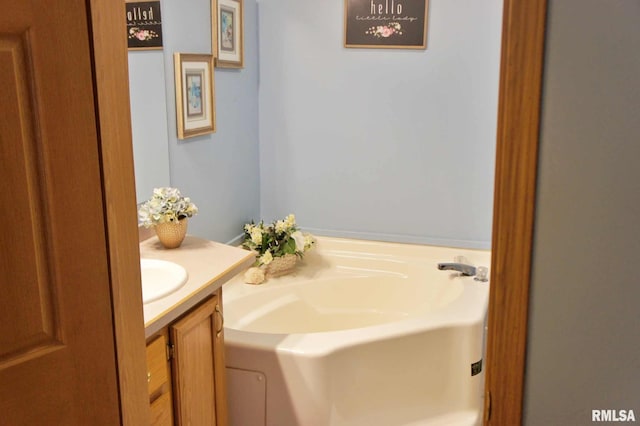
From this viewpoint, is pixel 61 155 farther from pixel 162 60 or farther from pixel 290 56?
pixel 290 56

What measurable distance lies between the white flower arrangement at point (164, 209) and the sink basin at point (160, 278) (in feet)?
0.60

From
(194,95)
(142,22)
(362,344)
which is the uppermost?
(142,22)

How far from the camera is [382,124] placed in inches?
134

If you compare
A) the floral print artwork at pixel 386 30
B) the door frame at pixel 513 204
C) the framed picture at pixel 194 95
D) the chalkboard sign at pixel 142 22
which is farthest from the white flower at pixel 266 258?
the door frame at pixel 513 204

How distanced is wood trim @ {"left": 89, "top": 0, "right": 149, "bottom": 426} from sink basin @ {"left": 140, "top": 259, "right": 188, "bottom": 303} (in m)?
0.42

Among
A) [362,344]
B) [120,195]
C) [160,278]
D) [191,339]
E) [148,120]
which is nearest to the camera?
[120,195]

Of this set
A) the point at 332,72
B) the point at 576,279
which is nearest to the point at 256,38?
the point at 332,72

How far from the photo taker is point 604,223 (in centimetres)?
85

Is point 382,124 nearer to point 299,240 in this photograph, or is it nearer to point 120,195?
point 299,240

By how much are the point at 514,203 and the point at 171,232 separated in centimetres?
165

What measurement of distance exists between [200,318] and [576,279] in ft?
4.45

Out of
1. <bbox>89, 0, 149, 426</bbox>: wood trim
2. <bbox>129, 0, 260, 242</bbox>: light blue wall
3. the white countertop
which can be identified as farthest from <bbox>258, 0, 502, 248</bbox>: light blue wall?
<bbox>89, 0, 149, 426</bbox>: wood trim

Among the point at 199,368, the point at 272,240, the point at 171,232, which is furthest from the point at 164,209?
the point at 272,240

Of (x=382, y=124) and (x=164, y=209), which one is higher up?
(x=382, y=124)
